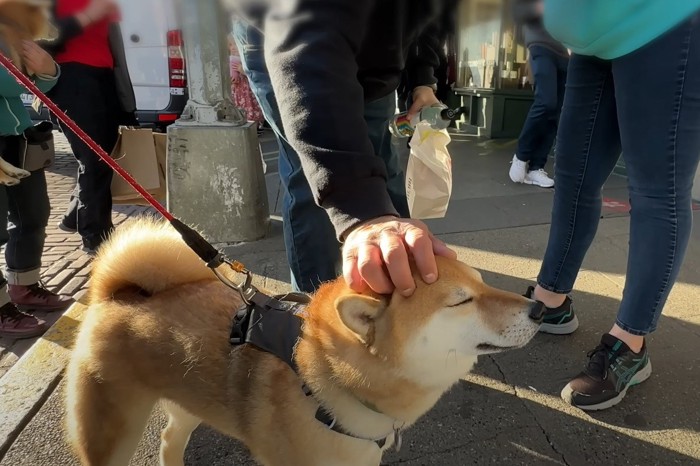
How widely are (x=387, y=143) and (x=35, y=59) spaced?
2055 millimetres

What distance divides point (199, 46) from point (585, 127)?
9.91 ft

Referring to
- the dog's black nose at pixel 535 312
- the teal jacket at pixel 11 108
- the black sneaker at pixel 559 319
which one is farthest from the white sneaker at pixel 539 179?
the teal jacket at pixel 11 108

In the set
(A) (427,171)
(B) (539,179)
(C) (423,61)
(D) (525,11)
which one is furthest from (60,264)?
(B) (539,179)

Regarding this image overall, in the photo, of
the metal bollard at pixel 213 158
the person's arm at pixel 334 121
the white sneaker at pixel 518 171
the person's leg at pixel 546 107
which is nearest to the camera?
the person's arm at pixel 334 121

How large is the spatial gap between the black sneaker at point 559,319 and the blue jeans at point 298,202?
4.10 feet

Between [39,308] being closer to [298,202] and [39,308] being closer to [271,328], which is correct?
[298,202]

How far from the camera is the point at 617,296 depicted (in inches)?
126

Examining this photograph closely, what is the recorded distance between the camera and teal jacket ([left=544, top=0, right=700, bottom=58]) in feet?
5.62

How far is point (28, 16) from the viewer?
2.55 meters

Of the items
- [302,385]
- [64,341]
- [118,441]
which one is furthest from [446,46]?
[64,341]

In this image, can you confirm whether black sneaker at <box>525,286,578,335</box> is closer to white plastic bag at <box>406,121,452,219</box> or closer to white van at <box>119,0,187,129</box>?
white plastic bag at <box>406,121,452,219</box>

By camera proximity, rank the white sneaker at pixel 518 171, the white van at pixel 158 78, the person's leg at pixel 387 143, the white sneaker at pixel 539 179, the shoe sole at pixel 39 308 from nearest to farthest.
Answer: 1. the person's leg at pixel 387 143
2. the shoe sole at pixel 39 308
3. the white sneaker at pixel 539 179
4. the white sneaker at pixel 518 171
5. the white van at pixel 158 78

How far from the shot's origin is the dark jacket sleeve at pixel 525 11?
5.08ft

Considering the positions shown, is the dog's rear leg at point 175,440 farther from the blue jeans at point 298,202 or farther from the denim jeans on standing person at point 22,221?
the denim jeans on standing person at point 22,221
